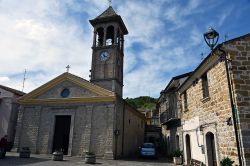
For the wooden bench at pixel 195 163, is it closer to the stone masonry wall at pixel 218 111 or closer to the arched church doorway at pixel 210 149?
the stone masonry wall at pixel 218 111

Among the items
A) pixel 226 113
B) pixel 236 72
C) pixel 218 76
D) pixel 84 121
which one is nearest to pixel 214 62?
pixel 218 76

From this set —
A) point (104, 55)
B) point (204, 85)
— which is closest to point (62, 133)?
point (104, 55)

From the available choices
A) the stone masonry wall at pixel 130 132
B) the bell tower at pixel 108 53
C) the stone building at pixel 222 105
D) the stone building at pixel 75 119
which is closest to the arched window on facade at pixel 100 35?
the bell tower at pixel 108 53

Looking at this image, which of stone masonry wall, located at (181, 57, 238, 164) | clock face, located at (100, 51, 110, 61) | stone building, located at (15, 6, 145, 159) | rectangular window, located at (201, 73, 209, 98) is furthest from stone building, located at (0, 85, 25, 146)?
rectangular window, located at (201, 73, 209, 98)

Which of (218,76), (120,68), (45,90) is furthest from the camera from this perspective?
(120,68)

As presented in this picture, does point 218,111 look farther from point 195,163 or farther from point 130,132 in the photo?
point 130,132

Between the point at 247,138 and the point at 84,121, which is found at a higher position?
the point at 84,121

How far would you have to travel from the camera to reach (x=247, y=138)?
318 inches

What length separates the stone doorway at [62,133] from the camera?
21125 millimetres

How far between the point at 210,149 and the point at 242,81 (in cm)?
411

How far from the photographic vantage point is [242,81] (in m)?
8.70

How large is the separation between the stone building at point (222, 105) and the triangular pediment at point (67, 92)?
31.7ft

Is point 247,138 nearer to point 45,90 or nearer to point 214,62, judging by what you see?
point 214,62

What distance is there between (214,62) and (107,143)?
12301mm
